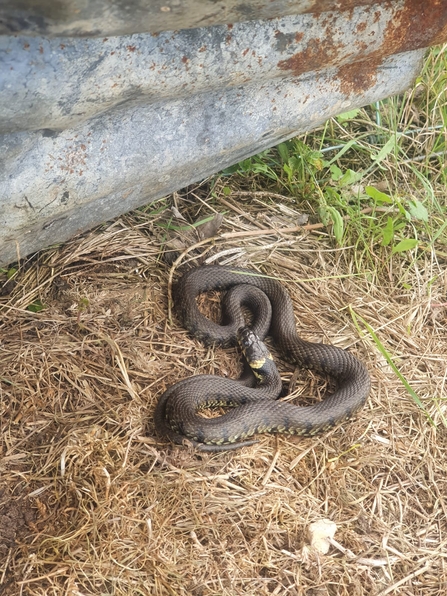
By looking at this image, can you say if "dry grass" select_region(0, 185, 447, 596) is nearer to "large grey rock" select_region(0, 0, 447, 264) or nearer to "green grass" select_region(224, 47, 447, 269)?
"green grass" select_region(224, 47, 447, 269)

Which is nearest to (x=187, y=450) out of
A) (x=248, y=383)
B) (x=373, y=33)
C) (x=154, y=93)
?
(x=248, y=383)

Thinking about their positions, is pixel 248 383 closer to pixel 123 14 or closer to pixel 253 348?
pixel 253 348

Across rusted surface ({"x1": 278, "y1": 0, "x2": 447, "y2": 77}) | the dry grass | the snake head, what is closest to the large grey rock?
rusted surface ({"x1": 278, "y1": 0, "x2": 447, "y2": 77})

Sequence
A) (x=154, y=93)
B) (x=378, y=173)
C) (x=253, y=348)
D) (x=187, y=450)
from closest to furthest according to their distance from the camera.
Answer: (x=154, y=93)
(x=187, y=450)
(x=253, y=348)
(x=378, y=173)

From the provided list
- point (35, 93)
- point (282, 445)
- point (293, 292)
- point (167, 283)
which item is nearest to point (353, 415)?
point (282, 445)

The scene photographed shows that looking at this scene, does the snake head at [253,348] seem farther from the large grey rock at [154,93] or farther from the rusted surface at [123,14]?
the rusted surface at [123,14]

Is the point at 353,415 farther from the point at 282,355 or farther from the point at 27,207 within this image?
the point at 27,207
